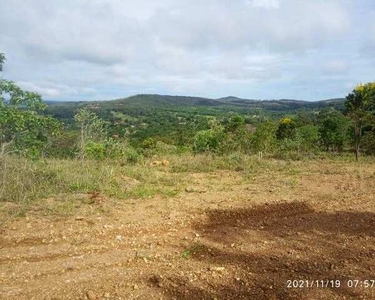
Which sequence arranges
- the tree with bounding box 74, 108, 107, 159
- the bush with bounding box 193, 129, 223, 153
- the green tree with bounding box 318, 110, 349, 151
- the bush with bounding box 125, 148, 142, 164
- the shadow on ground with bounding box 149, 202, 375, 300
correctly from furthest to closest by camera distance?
the green tree with bounding box 318, 110, 349, 151
the bush with bounding box 193, 129, 223, 153
the bush with bounding box 125, 148, 142, 164
the tree with bounding box 74, 108, 107, 159
the shadow on ground with bounding box 149, 202, 375, 300

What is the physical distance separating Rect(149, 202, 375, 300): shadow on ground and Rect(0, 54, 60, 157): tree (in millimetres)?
3592

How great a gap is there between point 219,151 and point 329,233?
7.81 m

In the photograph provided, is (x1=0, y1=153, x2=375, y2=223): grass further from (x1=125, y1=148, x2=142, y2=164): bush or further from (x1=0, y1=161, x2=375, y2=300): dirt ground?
(x1=125, y1=148, x2=142, y2=164): bush

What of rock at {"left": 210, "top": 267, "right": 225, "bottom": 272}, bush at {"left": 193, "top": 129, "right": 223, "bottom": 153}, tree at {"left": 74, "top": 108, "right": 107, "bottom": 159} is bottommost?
rock at {"left": 210, "top": 267, "right": 225, "bottom": 272}

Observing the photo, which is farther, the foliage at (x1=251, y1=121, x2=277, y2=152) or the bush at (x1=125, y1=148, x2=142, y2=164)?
→ the foliage at (x1=251, y1=121, x2=277, y2=152)

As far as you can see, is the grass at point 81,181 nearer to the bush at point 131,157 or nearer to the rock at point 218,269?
the bush at point 131,157

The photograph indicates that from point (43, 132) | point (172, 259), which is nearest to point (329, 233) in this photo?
point (172, 259)

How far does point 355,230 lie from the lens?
4570 millimetres

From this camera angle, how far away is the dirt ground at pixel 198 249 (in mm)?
3145

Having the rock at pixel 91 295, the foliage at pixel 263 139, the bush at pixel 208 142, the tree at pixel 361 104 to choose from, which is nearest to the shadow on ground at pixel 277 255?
the rock at pixel 91 295

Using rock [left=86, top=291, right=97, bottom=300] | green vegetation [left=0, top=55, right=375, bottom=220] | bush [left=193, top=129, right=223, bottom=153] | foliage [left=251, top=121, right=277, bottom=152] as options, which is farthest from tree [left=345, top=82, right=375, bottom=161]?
rock [left=86, top=291, right=97, bottom=300]

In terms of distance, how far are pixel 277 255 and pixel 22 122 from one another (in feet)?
15.5

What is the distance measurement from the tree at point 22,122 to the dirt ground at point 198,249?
1874 millimetres

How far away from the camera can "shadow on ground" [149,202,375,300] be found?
311cm
